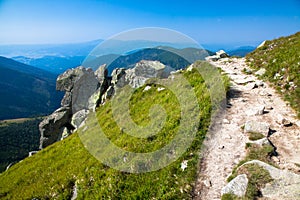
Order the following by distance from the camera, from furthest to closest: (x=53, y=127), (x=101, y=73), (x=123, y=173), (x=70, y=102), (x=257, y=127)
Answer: (x=70, y=102) < (x=101, y=73) < (x=53, y=127) < (x=257, y=127) < (x=123, y=173)

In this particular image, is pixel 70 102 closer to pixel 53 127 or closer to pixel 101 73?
pixel 53 127

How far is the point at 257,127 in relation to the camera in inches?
463

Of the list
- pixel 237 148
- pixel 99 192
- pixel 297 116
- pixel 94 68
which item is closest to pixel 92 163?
pixel 99 192

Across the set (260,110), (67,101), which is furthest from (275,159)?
(67,101)

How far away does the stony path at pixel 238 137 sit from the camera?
30.3ft

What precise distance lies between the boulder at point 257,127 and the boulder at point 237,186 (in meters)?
3.90

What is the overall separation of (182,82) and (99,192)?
1244cm

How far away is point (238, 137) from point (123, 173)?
626cm

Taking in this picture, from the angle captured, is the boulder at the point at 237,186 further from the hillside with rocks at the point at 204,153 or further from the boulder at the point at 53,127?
the boulder at the point at 53,127

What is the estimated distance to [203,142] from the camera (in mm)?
11484

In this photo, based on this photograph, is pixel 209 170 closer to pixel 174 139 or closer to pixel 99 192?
pixel 174 139

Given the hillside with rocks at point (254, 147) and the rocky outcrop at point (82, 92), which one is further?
the rocky outcrop at point (82, 92)

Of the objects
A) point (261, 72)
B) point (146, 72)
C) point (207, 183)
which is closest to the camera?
point (207, 183)

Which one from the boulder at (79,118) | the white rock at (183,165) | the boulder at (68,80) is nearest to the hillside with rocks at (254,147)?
the white rock at (183,165)
